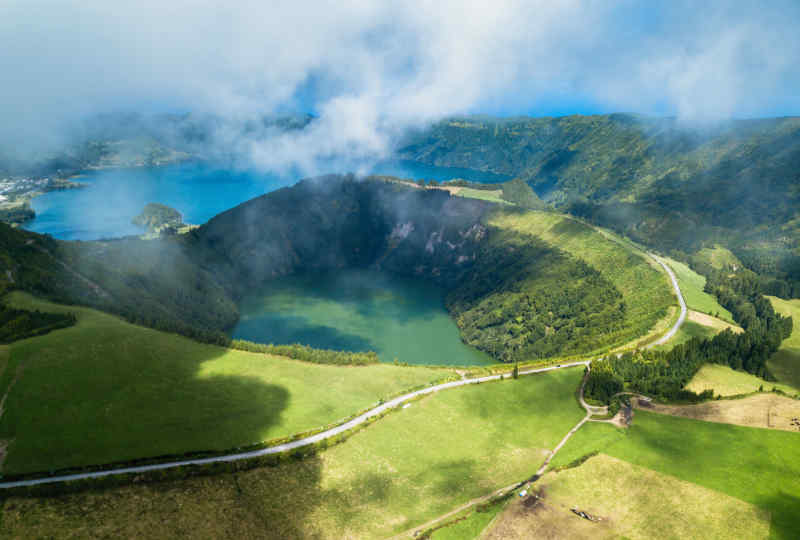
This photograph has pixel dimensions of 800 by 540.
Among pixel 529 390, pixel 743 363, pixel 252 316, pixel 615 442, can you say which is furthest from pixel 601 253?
pixel 252 316

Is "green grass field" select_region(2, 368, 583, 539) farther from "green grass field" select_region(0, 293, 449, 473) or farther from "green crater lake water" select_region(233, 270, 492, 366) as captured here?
"green crater lake water" select_region(233, 270, 492, 366)

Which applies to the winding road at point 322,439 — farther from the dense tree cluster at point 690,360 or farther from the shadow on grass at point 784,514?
the shadow on grass at point 784,514

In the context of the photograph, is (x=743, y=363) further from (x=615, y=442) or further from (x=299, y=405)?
(x=299, y=405)

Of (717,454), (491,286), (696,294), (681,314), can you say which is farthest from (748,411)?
(491,286)

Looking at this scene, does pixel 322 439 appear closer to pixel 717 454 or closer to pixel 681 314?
pixel 717 454

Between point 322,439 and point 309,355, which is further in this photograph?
point 309,355

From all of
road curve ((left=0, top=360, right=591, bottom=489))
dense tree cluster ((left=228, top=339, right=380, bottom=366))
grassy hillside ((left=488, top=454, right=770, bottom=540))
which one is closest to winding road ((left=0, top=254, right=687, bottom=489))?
road curve ((left=0, top=360, right=591, bottom=489))
